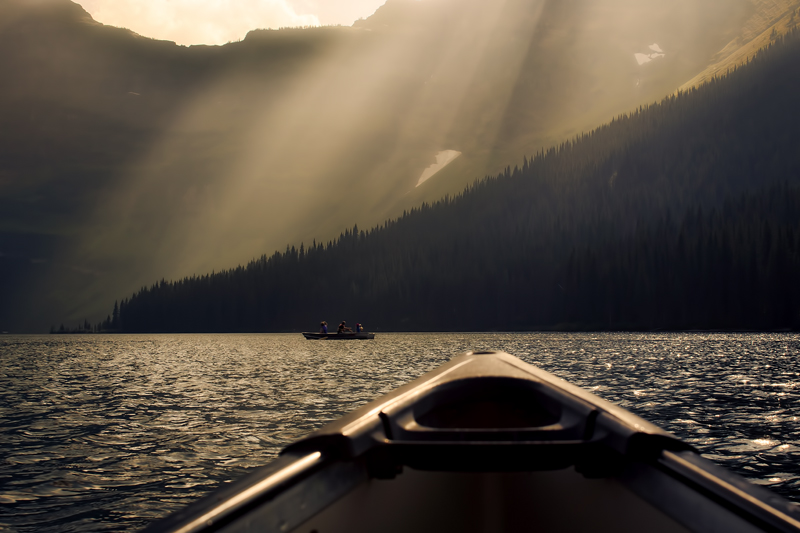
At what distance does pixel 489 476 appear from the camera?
5660 mm

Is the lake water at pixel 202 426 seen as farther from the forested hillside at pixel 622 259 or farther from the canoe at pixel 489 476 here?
the forested hillside at pixel 622 259

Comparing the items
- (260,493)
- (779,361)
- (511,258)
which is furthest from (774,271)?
(260,493)

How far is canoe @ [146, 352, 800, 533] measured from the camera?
9.52 feet

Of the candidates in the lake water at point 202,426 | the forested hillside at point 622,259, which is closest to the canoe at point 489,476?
the lake water at point 202,426

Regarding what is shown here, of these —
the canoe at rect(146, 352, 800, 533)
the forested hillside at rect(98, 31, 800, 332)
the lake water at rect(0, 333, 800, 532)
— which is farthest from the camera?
the forested hillside at rect(98, 31, 800, 332)

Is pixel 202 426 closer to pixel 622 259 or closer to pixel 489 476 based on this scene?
pixel 489 476

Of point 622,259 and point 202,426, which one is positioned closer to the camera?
point 202,426

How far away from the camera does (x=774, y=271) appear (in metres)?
112

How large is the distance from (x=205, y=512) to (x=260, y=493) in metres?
0.31

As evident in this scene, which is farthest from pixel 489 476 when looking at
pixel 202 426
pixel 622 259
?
pixel 622 259

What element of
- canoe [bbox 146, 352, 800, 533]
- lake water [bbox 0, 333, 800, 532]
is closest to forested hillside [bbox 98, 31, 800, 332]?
lake water [bbox 0, 333, 800, 532]

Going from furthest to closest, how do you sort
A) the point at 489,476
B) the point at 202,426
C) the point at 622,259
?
the point at 622,259, the point at 202,426, the point at 489,476

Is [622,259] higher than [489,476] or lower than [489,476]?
higher

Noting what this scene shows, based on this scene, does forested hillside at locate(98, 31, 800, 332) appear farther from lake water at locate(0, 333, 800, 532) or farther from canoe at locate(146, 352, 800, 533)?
canoe at locate(146, 352, 800, 533)
